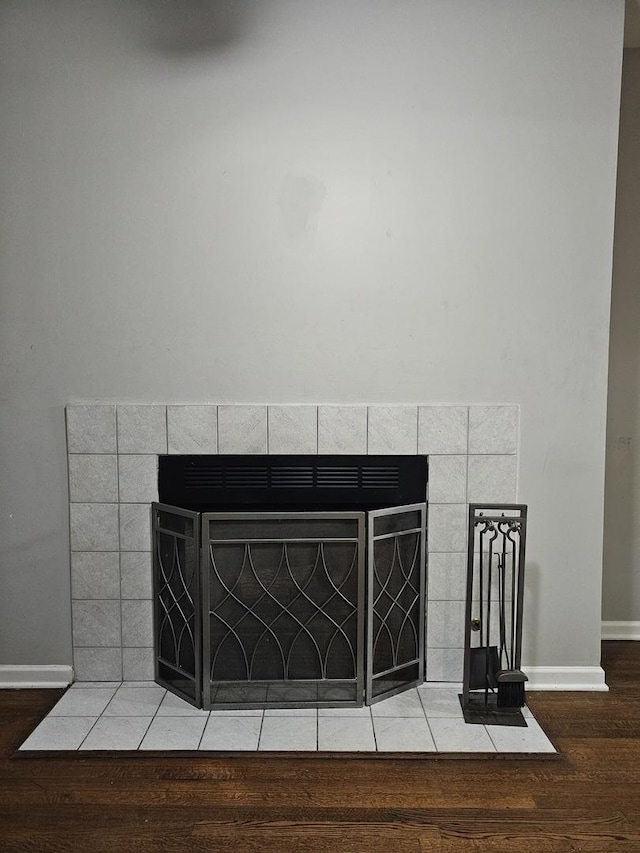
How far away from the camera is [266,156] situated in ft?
8.84

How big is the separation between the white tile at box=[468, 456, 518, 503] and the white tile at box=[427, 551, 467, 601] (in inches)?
8.9

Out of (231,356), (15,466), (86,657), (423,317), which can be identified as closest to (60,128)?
(231,356)

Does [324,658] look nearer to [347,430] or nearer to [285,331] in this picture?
[347,430]

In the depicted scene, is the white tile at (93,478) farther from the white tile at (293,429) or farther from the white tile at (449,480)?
the white tile at (449,480)

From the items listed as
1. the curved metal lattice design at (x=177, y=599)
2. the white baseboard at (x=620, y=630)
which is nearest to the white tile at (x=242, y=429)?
the curved metal lattice design at (x=177, y=599)

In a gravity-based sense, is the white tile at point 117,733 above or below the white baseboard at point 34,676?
below

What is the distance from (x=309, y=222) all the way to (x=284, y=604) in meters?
1.37

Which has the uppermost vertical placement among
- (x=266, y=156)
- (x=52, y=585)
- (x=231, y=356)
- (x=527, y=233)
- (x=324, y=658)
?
(x=266, y=156)

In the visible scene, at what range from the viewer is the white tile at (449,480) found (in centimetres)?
280

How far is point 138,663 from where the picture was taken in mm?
2846

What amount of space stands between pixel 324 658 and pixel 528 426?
1130 millimetres

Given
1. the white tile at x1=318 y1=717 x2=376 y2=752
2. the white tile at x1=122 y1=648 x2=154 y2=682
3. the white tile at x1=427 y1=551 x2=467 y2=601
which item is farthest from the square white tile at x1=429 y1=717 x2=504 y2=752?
the white tile at x1=122 y1=648 x2=154 y2=682

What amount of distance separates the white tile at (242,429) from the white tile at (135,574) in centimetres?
51

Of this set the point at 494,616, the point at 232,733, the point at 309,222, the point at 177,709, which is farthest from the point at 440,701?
the point at 309,222
